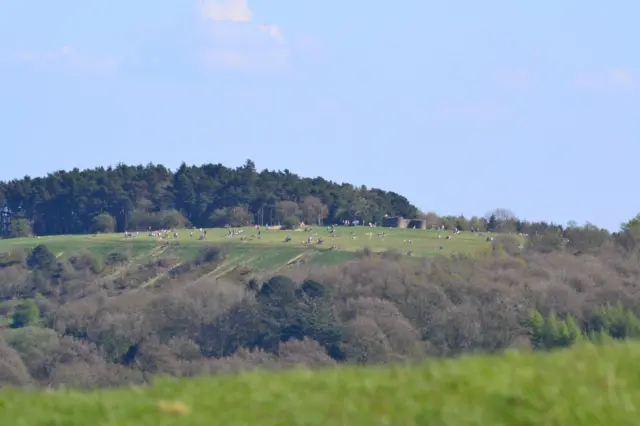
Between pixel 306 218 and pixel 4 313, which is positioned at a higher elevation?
pixel 306 218

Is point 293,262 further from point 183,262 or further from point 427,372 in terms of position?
point 427,372

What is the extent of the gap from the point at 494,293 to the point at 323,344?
490 inches

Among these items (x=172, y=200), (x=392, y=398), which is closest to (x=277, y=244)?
(x=172, y=200)

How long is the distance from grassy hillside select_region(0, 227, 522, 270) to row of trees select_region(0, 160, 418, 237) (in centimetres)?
1522

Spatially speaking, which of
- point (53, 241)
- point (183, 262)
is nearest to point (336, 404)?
point (183, 262)

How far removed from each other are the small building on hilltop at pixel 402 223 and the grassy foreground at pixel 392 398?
466 ft

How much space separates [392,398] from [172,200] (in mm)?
159329

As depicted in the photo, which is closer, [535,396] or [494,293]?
[535,396]

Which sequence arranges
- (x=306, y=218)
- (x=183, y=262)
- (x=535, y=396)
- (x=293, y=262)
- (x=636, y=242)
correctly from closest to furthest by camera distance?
(x=535, y=396) < (x=636, y=242) < (x=293, y=262) < (x=183, y=262) < (x=306, y=218)

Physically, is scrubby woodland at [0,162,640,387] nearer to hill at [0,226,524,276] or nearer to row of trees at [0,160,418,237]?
hill at [0,226,524,276]

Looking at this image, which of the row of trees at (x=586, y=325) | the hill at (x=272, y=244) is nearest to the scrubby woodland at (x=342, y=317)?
the row of trees at (x=586, y=325)

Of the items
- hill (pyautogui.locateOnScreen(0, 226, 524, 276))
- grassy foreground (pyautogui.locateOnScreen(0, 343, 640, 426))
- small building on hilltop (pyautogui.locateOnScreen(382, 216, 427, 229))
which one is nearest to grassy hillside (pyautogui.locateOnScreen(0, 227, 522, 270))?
hill (pyautogui.locateOnScreen(0, 226, 524, 276))

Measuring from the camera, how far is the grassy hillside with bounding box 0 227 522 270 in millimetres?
118562

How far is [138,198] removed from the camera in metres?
166
